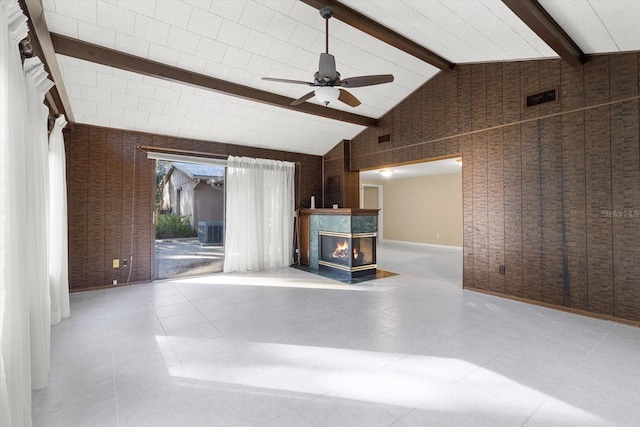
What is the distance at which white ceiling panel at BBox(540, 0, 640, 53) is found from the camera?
8.19 feet

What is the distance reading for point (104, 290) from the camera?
4.57 metres

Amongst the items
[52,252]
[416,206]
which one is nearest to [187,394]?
[52,252]

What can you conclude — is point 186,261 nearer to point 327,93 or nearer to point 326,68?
point 327,93

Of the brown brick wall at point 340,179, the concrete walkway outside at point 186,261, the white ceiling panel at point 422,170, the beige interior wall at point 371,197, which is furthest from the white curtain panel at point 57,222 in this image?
the beige interior wall at point 371,197

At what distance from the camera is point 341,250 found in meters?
5.63

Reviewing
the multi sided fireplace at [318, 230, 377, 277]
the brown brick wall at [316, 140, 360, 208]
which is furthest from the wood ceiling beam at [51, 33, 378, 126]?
the multi sided fireplace at [318, 230, 377, 277]

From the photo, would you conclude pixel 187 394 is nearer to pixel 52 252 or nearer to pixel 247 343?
pixel 247 343

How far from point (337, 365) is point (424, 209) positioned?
27.5ft

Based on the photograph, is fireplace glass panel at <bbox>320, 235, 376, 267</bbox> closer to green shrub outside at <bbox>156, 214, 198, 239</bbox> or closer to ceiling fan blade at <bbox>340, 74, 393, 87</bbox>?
ceiling fan blade at <bbox>340, 74, 393, 87</bbox>

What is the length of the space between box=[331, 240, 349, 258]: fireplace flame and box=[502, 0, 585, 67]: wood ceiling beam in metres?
3.78

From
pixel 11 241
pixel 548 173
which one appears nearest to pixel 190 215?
pixel 11 241

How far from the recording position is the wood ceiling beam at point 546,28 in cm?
253

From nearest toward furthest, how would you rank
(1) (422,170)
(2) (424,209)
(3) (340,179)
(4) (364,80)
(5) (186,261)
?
(4) (364,80) < (3) (340,179) < (5) (186,261) < (1) (422,170) < (2) (424,209)

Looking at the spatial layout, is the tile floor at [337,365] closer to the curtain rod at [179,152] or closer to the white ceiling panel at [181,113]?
the curtain rod at [179,152]
